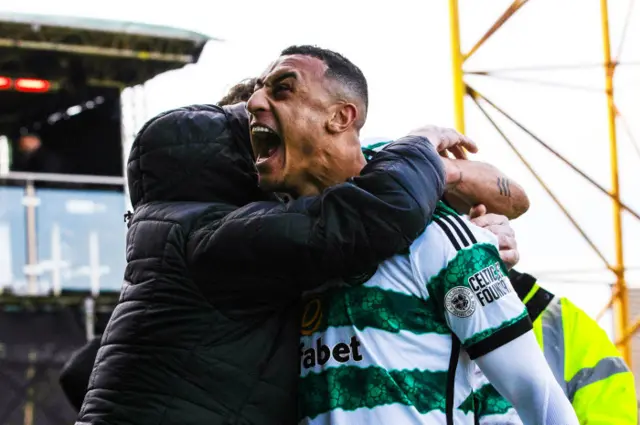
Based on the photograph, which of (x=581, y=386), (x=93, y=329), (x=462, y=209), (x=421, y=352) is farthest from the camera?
(x=93, y=329)

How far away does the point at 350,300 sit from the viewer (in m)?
2.58

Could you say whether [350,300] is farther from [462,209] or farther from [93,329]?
[93,329]

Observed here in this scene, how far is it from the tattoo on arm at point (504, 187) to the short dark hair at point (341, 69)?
0.45m

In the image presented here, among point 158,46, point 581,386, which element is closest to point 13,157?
point 158,46

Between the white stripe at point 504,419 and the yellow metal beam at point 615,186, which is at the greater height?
the white stripe at point 504,419

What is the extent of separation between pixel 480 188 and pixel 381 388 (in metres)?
0.65

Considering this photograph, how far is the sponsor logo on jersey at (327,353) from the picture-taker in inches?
101

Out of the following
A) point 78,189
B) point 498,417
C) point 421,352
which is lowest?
point 78,189

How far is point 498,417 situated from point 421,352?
0.82ft

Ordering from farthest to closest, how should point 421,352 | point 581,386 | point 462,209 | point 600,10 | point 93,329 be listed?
point 93,329 → point 600,10 → point 581,386 → point 462,209 → point 421,352

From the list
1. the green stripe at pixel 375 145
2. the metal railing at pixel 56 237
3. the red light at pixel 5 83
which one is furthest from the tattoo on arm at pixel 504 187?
the red light at pixel 5 83

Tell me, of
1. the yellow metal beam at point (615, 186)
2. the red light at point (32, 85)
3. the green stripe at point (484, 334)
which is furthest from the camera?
the red light at point (32, 85)

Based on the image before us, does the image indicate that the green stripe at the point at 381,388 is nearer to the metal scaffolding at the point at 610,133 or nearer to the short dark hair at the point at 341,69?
the short dark hair at the point at 341,69

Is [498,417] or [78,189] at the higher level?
[498,417]
